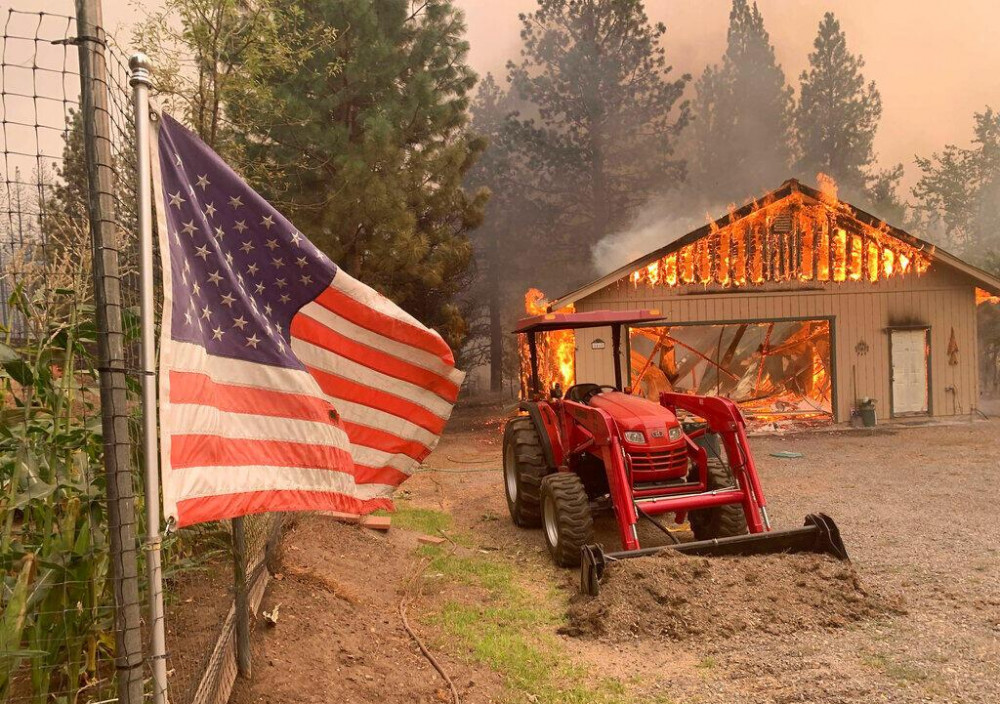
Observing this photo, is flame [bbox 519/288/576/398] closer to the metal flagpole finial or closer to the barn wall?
the barn wall

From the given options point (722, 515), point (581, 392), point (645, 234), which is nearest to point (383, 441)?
point (722, 515)

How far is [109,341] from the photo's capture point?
7.70 ft

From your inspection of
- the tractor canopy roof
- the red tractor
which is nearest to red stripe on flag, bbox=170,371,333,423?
the red tractor

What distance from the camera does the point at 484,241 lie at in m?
39.6

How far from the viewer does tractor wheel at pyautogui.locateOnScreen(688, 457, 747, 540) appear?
22.4 feet

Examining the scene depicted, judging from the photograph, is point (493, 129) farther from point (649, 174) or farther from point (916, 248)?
point (916, 248)

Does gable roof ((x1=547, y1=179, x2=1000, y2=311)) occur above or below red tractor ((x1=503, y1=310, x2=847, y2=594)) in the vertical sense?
above

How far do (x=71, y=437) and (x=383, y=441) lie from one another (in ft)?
4.66

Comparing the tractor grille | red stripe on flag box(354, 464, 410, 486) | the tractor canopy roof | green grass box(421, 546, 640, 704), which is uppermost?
the tractor canopy roof

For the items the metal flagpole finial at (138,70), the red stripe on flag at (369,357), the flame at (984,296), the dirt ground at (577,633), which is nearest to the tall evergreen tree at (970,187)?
the flame at (984,296)

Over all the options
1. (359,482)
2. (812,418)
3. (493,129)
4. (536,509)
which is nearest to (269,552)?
(359,482)

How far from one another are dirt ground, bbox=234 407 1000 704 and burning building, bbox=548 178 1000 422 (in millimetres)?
→ 8641

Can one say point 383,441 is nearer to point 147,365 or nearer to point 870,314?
point 147,365

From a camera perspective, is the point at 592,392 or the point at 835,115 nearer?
the point at 592,392
